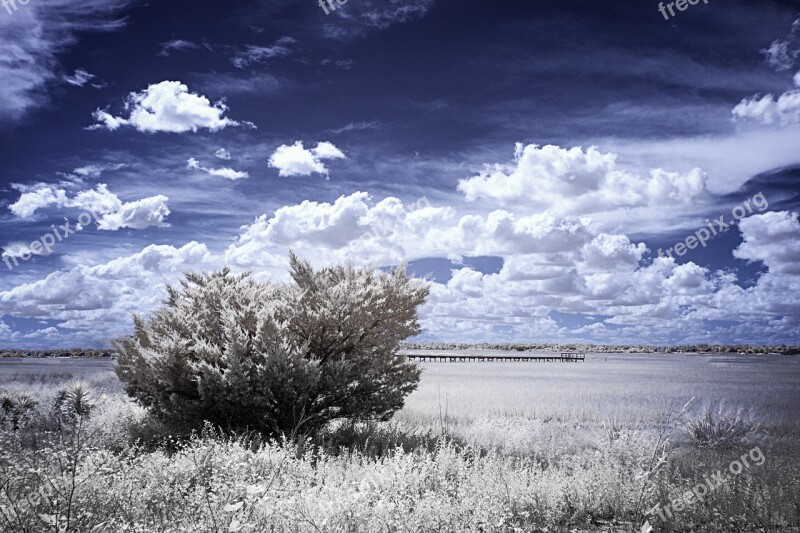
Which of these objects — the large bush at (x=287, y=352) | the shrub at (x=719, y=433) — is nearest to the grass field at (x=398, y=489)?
the shrub at (x=719, y=433)

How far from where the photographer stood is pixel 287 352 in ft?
28.3

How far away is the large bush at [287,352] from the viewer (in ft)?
29.1

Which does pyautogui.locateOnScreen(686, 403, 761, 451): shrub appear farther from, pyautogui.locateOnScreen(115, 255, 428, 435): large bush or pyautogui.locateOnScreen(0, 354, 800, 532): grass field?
pyautogui.locateOnScreen(115, 255, 428, 435): large bush

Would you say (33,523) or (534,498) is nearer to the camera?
(33,523)

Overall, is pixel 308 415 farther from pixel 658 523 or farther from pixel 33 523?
pixel 658 523

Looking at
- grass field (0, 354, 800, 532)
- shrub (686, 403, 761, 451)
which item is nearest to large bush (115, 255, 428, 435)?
grass field (0, 354, 800, 532)

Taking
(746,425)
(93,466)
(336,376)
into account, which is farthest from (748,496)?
(93,466)

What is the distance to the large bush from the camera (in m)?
8.87

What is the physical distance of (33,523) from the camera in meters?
5.07

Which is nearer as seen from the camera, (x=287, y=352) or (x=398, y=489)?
(x=398, y=489)

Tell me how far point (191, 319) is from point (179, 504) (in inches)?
176

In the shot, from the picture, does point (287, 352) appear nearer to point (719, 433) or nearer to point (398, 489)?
point (398, 489)

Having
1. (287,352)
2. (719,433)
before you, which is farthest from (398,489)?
(719,433)

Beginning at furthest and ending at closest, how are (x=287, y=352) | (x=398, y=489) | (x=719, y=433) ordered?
1. (x=719, y=433)
2. (x=287, y=352)
3. (x=398, y=489)
